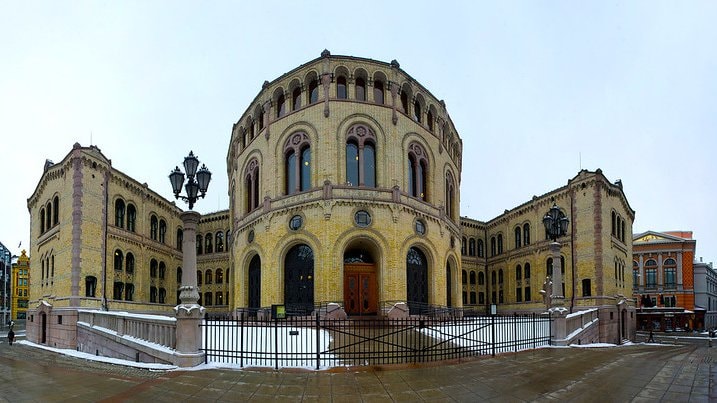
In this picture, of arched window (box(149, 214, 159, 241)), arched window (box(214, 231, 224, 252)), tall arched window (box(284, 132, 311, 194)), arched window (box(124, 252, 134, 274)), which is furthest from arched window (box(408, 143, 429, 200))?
arched window (box(214, 231, 224, 252))

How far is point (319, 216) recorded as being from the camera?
27.4m

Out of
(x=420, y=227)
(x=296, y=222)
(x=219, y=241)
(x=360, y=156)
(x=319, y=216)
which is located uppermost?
(x=360, y=156)

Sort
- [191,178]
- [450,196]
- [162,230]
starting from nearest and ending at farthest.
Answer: [191,178] < [450,196] < [162,230]

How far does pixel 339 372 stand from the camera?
1099cm

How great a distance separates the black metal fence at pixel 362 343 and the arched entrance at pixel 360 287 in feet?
31.7

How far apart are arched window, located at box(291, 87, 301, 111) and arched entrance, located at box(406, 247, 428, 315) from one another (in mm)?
12079

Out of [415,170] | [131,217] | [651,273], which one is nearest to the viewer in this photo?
[415,170]

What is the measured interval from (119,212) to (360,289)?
18663 millimetres

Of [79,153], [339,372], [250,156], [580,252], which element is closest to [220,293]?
[250,156]

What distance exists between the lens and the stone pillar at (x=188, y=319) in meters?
12.0

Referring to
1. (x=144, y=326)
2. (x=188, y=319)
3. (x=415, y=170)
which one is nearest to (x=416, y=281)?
(x=415, y=170)

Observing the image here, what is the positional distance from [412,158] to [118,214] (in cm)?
2129

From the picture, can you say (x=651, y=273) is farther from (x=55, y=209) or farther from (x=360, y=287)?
(x=55, y=209)

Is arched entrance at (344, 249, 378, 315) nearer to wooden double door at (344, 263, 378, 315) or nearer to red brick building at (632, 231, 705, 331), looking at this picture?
wooden double door at (344, 263, 378, 315)
